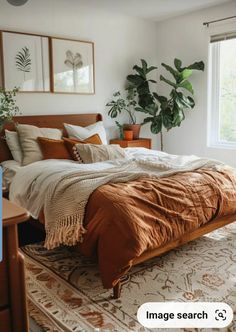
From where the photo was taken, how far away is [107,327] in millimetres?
1845

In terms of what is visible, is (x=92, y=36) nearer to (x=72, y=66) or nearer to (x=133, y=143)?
(x=72, y=66)

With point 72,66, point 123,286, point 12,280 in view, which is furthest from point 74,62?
point 12,280

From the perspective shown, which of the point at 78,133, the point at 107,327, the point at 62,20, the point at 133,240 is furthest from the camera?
the point at 62,20

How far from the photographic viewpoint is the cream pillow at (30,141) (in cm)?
351

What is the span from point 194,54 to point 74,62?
1.68 meters

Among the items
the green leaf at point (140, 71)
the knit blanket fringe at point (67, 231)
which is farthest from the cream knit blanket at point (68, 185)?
the green leaf at point (140, 71)

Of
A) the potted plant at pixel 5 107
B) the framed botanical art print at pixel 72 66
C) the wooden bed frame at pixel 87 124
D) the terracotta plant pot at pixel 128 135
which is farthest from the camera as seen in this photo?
the terracotta plant pot at pixel 128 135

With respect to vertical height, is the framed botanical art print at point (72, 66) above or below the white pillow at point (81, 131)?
above

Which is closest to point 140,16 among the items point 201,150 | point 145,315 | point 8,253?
point 201,150

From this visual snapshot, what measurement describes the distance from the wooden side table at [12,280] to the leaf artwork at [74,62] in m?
3.55

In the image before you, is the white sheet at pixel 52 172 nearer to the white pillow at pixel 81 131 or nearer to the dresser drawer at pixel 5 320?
the white pillow at pixel 81 131

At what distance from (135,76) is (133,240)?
130 inches

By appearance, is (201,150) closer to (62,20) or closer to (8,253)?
(62,20)

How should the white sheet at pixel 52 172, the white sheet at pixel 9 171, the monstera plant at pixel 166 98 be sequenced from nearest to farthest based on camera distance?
the white sheet at pixel 52 172
the white sheet at pixel 9 171
the monstera plant at pixel 166 98
